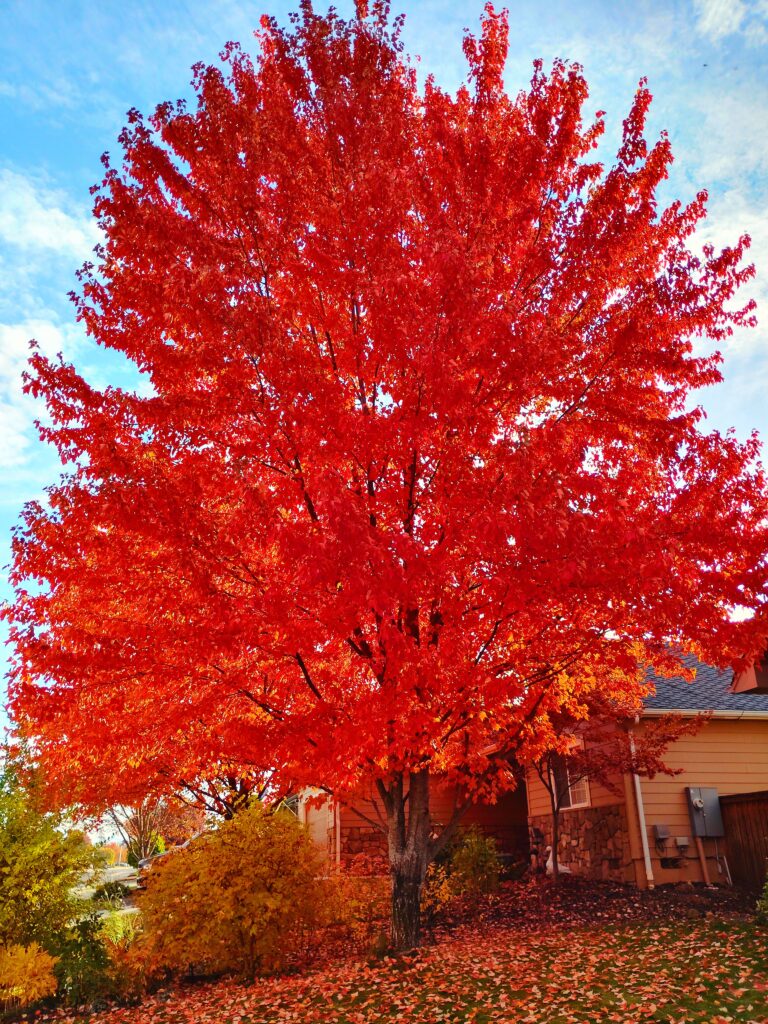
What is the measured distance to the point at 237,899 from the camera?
35.9 ft

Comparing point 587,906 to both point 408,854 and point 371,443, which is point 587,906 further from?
point 371,443

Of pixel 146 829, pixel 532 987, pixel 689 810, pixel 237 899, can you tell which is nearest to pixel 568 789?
pixel 689 810

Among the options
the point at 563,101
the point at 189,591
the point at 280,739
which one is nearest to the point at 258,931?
the point at 280,739

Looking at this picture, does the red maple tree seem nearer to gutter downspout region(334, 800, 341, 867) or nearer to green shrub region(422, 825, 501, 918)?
green shrub region(422, 825, 501, 918)

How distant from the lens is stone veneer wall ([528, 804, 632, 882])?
16.0 m

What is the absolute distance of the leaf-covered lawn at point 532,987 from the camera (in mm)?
7730

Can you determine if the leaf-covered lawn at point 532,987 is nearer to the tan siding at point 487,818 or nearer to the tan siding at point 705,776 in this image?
the tan siding at point 705,776

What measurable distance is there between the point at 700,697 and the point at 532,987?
10.6 meters

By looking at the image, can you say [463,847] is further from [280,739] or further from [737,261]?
[737,261]

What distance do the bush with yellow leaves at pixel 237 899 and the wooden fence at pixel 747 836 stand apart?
8.57m

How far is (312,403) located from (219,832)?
281 inches

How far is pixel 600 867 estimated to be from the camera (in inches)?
650

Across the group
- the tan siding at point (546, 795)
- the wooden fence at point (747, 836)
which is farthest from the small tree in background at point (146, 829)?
the wooden fence at point (747, 836)

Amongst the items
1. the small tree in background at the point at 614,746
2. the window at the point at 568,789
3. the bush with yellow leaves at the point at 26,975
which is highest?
the small tree in background at the point at 614,746
